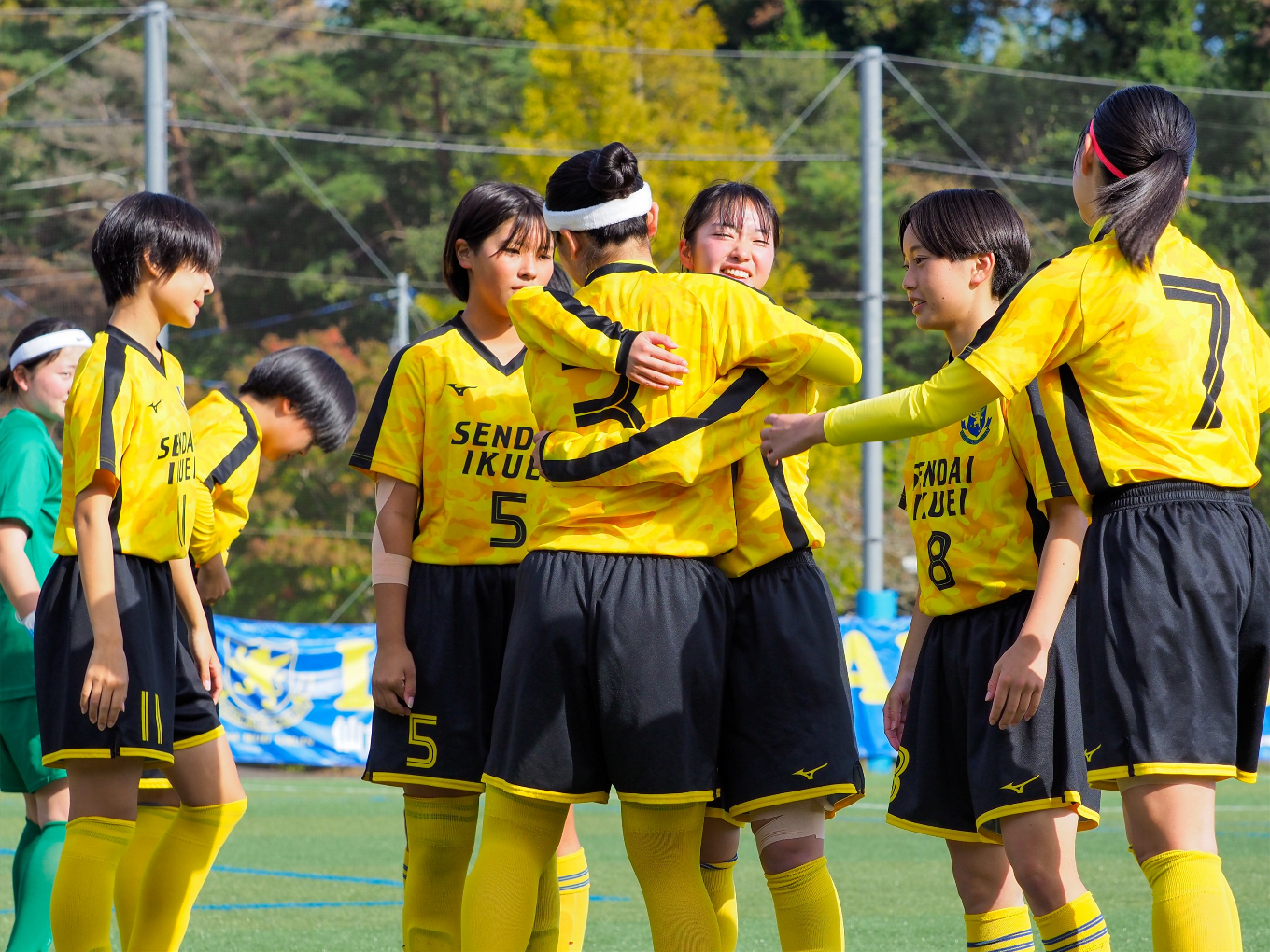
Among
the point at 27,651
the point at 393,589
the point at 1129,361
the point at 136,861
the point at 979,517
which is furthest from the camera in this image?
Answer: the point at 27,651

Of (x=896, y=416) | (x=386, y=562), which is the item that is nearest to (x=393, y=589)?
(x=386, y=562)

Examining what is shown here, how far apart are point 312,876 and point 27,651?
112 inches

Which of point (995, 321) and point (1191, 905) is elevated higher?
point (995, 321)

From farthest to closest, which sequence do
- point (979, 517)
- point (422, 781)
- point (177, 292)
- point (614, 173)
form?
point (177, 292), point (422, 781), point (979, 517), point (614, 173)

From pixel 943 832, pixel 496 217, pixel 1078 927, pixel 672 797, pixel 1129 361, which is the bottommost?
pixel 1078 927

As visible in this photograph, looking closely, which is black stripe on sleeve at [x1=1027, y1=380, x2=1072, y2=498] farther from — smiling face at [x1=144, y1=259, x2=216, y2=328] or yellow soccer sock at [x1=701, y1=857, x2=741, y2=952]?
smiling face at [x1=144, y1=259, x2=216, y2=328]

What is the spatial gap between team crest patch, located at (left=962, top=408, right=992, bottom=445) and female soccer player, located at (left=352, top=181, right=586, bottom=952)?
3.59ft

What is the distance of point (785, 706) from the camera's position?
3277 millimetres

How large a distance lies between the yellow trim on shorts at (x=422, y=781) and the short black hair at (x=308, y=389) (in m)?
1.56

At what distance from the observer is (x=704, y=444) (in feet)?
10.3

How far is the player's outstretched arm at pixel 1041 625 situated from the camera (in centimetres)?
324

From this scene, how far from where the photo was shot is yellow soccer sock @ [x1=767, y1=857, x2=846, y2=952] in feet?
10.6

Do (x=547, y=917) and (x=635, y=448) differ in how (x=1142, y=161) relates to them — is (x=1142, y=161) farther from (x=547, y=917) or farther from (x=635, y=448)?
(x=547, y=917)

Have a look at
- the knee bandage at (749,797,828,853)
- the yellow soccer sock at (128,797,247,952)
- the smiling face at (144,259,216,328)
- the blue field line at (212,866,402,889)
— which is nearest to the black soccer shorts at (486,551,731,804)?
the knee bandage at (749,797,828,853)
